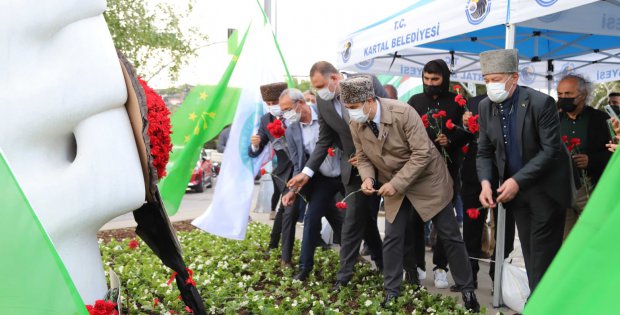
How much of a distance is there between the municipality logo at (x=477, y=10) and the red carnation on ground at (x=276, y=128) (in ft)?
7.10

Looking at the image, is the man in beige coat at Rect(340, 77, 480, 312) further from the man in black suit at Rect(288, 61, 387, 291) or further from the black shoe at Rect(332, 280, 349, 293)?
the black shoe at Rect(332, 280, 349, 293)

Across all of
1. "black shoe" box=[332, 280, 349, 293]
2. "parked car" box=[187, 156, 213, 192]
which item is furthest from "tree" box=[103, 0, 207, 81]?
"black shoe" box=[332, 280, 349, 293]

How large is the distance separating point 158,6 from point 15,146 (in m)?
15.0

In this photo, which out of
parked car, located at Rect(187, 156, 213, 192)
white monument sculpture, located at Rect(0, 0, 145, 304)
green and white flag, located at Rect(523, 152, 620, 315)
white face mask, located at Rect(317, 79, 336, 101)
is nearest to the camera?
green and white flag, located at Rect(523, 152, 620, 315)

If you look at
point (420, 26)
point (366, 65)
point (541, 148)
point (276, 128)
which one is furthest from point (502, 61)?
point (366, 65)

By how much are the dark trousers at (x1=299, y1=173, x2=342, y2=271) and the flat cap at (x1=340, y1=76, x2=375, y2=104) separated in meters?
1.36

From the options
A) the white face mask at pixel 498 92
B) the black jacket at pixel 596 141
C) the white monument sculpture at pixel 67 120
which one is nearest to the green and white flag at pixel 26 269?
the white monument sculpture at pixel 67 120

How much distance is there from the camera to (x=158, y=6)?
1739 centimetres

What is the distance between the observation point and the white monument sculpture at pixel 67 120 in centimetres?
308

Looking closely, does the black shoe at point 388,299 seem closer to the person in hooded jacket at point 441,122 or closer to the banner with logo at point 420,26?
the person in hooded jacket at point 441,122

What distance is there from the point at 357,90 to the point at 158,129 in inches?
71.2

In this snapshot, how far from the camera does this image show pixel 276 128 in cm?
669

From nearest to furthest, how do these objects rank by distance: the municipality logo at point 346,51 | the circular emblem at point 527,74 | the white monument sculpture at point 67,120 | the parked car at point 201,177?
the white monument sculpture at point 67,120, the municipality logo at point 346,51, the circular emblem at point 527,74, the parked car at point 201,177

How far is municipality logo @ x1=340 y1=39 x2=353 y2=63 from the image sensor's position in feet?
28.7
